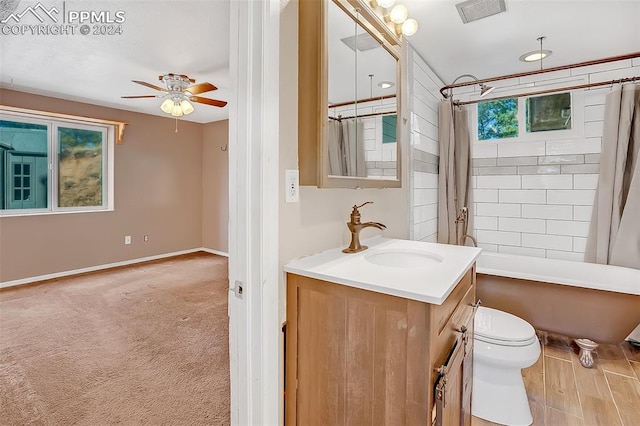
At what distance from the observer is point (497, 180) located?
3.13 meters

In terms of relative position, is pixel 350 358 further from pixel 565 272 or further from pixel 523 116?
pixel 523 116

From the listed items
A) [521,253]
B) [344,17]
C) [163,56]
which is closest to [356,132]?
[344,17]

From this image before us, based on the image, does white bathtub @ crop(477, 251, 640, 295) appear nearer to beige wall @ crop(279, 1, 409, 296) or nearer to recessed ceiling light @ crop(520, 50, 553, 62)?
beige wall @ crop(279, 1, 409, 296)

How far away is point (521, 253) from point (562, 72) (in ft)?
5.46

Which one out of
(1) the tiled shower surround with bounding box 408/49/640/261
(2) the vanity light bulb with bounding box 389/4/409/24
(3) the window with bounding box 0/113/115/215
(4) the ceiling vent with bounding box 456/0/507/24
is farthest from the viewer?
(3) the window with bounding box 0/113/115/215

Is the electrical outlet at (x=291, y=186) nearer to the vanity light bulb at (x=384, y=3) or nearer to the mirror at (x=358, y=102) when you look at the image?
the mirror at (x=358, y=102)

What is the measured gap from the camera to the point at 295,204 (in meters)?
1.18

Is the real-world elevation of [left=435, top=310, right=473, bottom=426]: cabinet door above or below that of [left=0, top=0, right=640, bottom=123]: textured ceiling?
below

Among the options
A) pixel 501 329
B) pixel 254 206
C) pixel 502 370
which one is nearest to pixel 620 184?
pixel 501 329

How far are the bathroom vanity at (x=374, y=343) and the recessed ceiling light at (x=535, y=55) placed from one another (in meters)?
2.16

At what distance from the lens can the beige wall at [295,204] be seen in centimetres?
112

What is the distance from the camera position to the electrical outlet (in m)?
1.13

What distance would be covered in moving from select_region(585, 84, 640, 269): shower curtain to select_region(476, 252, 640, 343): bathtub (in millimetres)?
150

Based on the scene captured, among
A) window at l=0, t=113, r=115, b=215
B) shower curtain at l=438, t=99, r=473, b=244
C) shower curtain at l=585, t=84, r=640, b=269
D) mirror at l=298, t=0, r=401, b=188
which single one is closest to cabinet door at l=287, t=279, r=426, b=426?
mirror at l=298, t=0, r=401, b=188
